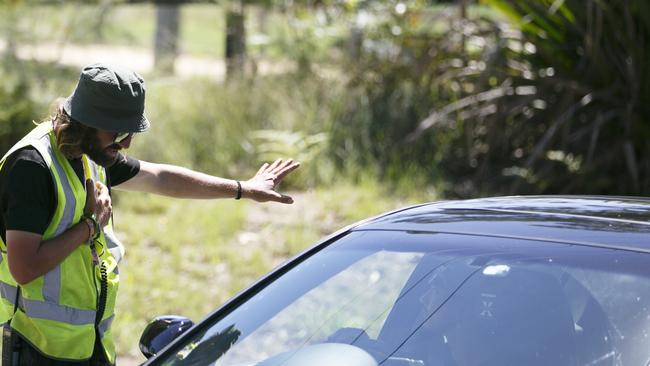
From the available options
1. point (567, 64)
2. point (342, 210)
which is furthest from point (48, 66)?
point (567, 64)

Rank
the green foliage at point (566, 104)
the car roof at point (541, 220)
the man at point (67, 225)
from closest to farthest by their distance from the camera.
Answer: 1. the car roof at point (541, 220)
2. the man at point (67, 225)
3. the green foliage at point (566, 104)

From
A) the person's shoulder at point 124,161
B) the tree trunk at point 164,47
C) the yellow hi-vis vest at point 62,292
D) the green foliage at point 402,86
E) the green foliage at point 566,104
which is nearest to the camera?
the yellow hi-vis vest at point 62,292

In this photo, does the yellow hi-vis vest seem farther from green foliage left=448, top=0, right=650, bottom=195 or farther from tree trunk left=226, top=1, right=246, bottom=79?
tree trunk left=226, top=1, right=246, bottom=79

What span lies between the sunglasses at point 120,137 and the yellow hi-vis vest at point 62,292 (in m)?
0.15

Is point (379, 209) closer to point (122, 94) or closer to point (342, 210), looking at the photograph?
point (342, 210)

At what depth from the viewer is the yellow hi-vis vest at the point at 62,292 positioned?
10.8 ft

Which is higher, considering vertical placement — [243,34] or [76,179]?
[76,179]

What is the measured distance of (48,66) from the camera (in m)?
9.82

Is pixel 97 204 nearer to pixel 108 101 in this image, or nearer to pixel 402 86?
pixel 108 101

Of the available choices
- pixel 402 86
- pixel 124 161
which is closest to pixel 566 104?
pixel 402 86

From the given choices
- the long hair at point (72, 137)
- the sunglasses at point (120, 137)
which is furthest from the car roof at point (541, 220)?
the long hair at point (72, 137)

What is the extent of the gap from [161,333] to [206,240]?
4424 mm

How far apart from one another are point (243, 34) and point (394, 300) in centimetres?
857

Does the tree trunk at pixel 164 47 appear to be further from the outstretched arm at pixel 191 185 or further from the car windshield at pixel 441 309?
the car windshield at pixel 441 309
